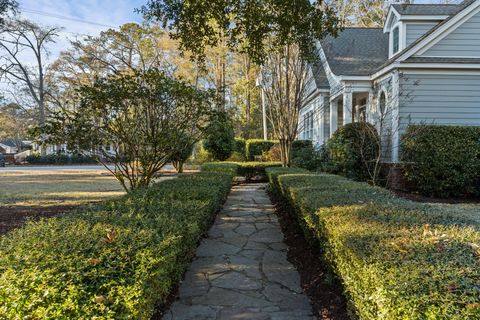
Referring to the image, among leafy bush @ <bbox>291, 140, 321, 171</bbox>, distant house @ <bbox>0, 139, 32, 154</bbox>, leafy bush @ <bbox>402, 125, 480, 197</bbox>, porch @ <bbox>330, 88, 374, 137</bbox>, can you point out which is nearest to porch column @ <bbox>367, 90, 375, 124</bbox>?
porch @ <bbox>330, 88, 374, 137</bbox>

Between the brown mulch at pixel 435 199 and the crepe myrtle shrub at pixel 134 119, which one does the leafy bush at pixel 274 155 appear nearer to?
the brown mulch at pixel 435 199

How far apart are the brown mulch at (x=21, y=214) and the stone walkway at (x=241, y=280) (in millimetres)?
3137

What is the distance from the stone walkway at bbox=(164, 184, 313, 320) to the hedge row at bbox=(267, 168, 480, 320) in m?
0.68

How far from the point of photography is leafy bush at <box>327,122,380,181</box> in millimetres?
10984

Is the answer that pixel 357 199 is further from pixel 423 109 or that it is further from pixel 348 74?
pixel 348 74

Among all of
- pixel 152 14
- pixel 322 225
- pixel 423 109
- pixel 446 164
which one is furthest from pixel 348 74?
pixel 322 225

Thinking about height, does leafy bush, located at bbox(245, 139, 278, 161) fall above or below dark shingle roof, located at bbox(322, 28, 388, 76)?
below

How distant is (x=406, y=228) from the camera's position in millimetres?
2771

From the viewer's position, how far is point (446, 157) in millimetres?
9766

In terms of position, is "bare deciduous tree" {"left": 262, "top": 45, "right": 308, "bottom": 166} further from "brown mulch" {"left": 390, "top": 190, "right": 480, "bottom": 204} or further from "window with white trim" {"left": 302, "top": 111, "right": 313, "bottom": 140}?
"window with white trim" {"left": 302, "top": 111, "right": 313, "bottom": 140}

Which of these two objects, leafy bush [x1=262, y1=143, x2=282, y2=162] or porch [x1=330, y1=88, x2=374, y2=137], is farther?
leafy bush [x1=262, y1=143, x2=282, y2=162]

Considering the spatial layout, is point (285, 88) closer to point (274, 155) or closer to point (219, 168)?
point (219, 168)

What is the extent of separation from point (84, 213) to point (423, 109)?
10.8 meters

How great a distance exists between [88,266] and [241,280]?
2.34 metres
